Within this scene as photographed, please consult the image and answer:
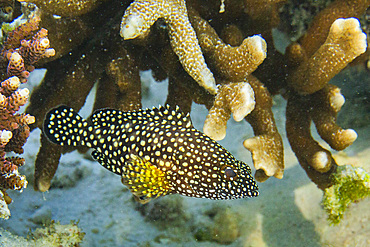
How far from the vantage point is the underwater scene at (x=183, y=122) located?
303 centimetres

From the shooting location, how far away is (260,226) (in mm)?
4430

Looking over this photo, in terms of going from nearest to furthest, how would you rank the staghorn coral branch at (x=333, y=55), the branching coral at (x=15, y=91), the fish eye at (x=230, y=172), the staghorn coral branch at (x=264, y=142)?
the branching coral at (x=15, y=91)
the fish eye at (x=230, y=172)
the staghorn coral branch at (x=333, y=55)
the staghorn coral branch at (x=264, y=142)

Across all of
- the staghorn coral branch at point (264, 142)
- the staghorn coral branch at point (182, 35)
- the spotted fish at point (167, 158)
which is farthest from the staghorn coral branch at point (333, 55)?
the spotted fish at point (167, 158)

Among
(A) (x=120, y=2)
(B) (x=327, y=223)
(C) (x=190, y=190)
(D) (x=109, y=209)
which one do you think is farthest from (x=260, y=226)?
(A) (x=120, y=2)

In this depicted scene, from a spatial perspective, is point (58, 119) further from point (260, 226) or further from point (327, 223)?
point (327, 223)

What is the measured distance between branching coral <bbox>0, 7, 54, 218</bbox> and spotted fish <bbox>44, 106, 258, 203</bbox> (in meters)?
0.74

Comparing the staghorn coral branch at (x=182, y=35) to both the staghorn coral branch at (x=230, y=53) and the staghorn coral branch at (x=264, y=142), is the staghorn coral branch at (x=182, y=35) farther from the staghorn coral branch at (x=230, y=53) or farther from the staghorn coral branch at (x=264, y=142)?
the staghorn coral branch at (x=264, y=142)

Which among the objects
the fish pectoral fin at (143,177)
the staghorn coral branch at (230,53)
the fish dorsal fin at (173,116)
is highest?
the staghorn coral branch at (230,53)

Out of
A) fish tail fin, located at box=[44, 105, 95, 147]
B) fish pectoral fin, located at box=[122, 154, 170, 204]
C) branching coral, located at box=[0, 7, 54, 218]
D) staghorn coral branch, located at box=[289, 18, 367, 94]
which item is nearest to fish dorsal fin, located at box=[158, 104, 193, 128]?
fish pectoral fin, located at box=[122, 154, 170, 204]

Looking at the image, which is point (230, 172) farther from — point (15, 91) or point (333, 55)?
point (15, 91)

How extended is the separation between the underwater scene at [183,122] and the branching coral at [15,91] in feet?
0.04

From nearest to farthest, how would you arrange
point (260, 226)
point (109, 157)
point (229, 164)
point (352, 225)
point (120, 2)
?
point (229, 164), point (109, 157), point (120, 2), point (352, 225), point (260, 226)

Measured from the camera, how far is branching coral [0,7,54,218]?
2.74 m

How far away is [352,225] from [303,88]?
80.2 inches
